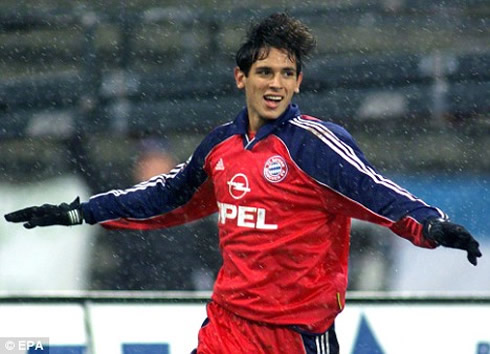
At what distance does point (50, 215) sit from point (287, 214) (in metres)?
0.95

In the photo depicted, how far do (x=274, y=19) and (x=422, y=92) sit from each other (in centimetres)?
417

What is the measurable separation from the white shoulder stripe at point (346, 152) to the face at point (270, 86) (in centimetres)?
10

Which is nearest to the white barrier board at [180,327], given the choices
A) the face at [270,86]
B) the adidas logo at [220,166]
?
the adidas logo at [220,166]

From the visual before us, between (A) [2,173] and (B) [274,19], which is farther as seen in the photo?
(A) [2,173]

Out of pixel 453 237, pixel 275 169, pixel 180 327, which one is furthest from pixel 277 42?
pixel 180 327

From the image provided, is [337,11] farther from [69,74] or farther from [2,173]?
[2,173]

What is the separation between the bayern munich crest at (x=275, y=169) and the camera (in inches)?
159

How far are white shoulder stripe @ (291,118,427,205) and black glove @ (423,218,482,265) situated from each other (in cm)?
20

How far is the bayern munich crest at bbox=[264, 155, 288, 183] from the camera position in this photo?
4039 millimetres

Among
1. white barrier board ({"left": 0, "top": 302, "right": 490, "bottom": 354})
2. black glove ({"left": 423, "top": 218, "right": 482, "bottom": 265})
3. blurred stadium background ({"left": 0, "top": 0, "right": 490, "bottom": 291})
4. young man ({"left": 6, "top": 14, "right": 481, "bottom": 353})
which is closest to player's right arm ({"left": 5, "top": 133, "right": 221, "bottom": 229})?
young man ({"left": 6, "top": 14, "right": 481, "bottom": 353})

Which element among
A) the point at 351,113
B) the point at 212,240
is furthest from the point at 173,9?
the point at 212,240

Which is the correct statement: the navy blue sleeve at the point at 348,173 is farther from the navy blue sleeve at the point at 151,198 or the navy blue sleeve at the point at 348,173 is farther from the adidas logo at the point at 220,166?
the navy blue sleeve at the point at 151,198

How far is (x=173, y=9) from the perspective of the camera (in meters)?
9.32

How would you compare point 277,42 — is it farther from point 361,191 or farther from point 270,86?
point 361,191
